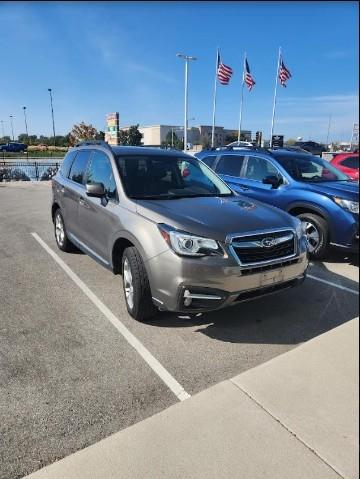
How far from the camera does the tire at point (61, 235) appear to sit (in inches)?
253

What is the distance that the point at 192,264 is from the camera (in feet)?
11.0

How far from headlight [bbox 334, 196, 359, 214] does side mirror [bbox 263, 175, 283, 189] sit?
3.96 ft

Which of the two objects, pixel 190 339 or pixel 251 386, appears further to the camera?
pixel 190 339

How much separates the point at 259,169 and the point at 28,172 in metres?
19.5

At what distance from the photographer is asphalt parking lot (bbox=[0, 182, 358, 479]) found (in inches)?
101

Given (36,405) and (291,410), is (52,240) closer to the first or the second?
(36,405)

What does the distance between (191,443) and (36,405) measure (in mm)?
1146

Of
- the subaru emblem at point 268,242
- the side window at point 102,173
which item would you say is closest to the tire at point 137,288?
the side window at point 102,173

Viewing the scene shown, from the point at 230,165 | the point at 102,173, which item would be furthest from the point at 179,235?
the point at 230,165

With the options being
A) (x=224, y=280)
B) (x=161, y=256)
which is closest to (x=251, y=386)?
(x=224, y=280)

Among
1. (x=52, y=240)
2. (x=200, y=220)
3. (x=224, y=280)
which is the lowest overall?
(x=52, y=240)

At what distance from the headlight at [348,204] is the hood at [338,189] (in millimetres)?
52

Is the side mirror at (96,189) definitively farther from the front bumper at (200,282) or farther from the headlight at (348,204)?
the headlight at (348,204)

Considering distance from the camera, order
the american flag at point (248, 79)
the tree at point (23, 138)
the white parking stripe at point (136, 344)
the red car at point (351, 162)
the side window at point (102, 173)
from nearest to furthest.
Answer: the red car at point (351, 162)
the white parking stripe at point (136, 344)
the side window at point (102, 173)
the american flag at point (248, 79)
the tree at point (23, 138)
